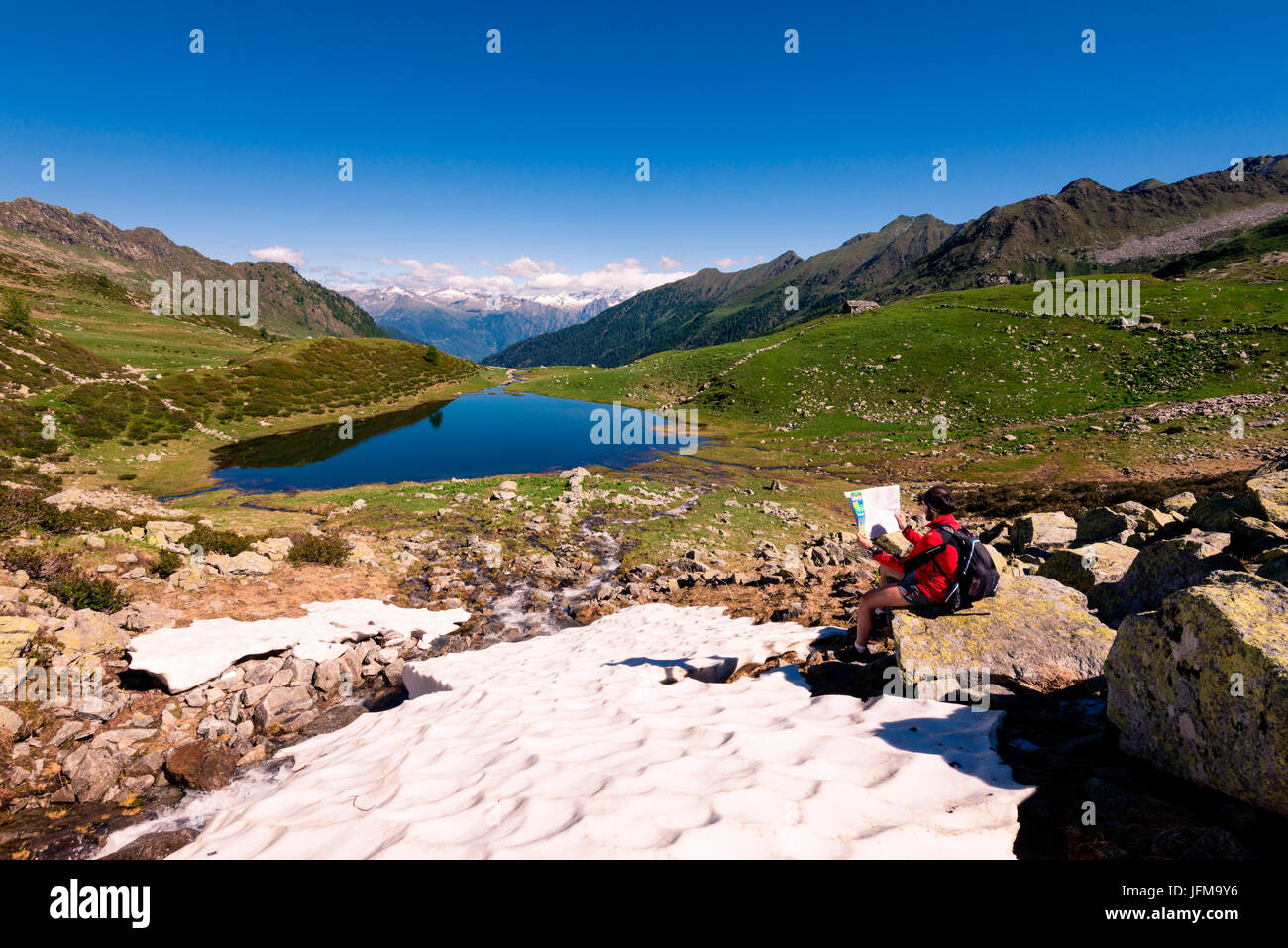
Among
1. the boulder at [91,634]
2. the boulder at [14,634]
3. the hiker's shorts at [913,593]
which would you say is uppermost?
the hiker's shorts at [913,593]

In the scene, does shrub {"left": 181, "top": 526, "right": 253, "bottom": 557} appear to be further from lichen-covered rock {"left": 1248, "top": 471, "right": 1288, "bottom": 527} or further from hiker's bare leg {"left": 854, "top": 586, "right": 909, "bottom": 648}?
lichen-covered rock {"left": 1248, "top": 471, "right": 1288, "bottom": 527}

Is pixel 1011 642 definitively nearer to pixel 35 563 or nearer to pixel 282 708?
pixel 282 708

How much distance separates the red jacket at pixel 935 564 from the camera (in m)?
7.75

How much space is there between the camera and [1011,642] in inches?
281

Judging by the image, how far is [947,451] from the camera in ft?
140

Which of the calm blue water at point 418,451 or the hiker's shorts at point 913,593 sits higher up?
the calm blue water at point 418,451

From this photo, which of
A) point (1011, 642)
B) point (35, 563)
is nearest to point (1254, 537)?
point (1011, 642)

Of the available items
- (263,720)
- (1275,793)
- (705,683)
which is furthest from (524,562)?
(1275,793)

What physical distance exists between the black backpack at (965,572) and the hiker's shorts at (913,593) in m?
0.25

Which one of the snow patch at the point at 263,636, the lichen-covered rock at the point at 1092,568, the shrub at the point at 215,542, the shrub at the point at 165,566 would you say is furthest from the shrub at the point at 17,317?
the lichen-covered rock at the point at 1092,568

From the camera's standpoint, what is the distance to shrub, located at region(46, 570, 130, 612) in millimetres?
Result: 10938

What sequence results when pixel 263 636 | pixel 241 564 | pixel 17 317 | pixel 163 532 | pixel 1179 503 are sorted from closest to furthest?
pixel 263 636 < pixel 241 564 < pixel 163 532 < pixel 1179 503 < pixel 17 317

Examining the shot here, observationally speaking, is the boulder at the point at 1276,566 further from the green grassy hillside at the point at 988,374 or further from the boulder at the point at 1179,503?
the green grassy hillside at the point at 988,374

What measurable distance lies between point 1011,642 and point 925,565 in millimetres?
1493
